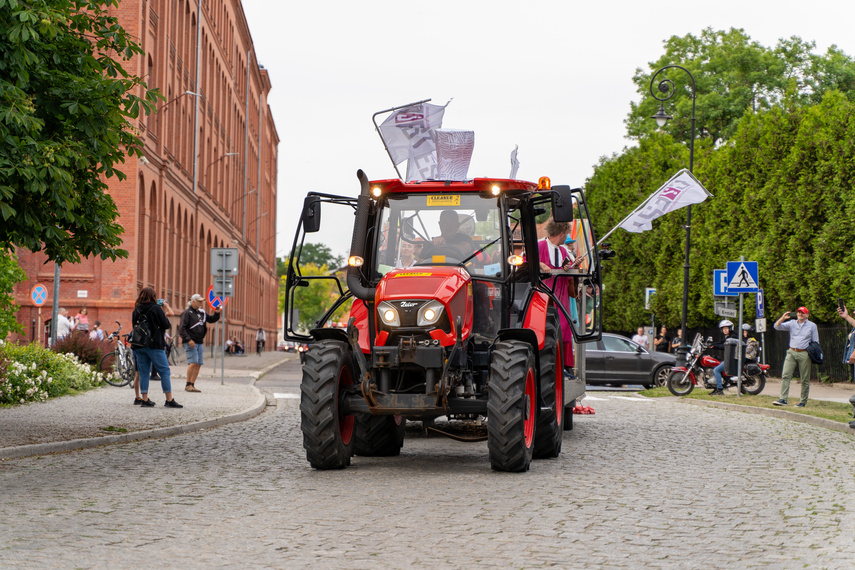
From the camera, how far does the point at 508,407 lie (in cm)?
941

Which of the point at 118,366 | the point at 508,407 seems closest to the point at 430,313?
the point at 508,407

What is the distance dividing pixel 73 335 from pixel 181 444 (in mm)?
13803

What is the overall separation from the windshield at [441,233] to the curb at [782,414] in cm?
760

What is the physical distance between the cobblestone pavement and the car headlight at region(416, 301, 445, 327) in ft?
4.37

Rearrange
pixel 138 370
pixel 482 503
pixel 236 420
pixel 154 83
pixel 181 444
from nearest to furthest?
pixel 482 503 → pixel 181 444 → pixel 236 420 → pixel 138 370 → pixel 154 83

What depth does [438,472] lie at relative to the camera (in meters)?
9.98

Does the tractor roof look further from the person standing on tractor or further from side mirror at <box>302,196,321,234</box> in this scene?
the person standing on tractor

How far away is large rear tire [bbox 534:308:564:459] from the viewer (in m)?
10.6

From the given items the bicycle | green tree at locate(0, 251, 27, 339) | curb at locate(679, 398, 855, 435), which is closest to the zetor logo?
curb at locate(679, 398, 855, 435)

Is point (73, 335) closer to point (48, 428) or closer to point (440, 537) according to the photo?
point (48, 428)

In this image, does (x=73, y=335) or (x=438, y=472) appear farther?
(x=73, y=335)

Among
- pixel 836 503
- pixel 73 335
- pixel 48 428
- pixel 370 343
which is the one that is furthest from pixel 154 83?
pixel 836 503

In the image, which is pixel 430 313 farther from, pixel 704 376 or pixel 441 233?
pixel 704 376

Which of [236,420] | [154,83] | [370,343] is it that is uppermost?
[154,83]
